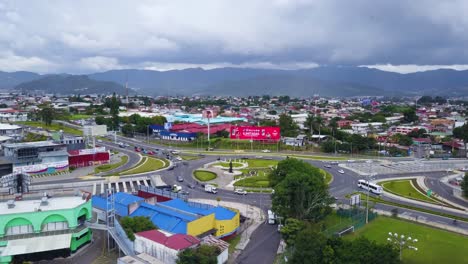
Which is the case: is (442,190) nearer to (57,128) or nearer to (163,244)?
(163,244)

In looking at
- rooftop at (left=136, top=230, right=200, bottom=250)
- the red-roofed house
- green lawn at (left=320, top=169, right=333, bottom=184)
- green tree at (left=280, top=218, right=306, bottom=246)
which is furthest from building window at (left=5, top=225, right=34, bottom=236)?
green lawn at (left=320, top=169, right=333, bottom=184)

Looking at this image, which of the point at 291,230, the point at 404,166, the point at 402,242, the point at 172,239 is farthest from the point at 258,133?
the point at 402,242

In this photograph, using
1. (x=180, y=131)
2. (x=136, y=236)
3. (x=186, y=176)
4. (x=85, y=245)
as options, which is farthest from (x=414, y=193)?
(x=180, y=131)

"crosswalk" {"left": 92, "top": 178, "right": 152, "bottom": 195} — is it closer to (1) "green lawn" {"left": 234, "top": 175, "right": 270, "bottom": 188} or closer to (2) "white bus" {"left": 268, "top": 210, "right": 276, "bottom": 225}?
(1) "green lawn" {"left": 234, "top": 175, "right": 270, "bottom": 188}

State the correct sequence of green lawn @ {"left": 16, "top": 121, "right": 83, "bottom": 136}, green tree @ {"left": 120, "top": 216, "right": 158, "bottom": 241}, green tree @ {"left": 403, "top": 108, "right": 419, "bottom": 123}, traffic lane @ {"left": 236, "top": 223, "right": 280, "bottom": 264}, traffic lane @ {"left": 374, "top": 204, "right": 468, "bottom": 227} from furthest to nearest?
1. green tree @ {"left": 403, "top": 108, "right": 419, "bottom": 123}
2. green lawn @ {"left": 16, "top": 121, "right": 83, "bottom": 136}
3. traffic lane @ {"left": 374, "top": 204, "right": 468, "bottom": 227}
4. green tree @ {"left": 120, "top": 216, "right": 158, "bottom": 241}
5. traffic lane @ {"left": 236, "top": 223, "right": 280, "bottom": 264}

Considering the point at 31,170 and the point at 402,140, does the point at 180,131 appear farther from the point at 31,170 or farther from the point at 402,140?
the point at 402,140

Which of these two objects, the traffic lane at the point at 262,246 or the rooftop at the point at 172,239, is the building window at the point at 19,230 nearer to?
the rooftop at the point at 172,239

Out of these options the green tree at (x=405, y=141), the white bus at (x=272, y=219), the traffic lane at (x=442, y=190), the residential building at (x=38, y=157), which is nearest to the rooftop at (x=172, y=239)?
the white bus at (x=272, y=219)
